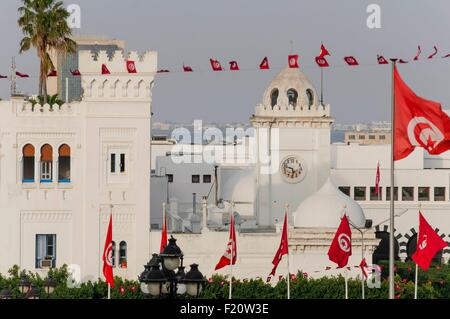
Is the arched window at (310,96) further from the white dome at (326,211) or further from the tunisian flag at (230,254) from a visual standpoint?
the tunisian flag at (230,254)

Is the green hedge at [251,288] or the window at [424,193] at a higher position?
the window at [424,193]

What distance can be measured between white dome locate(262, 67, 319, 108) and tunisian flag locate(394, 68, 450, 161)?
3495 centimetres

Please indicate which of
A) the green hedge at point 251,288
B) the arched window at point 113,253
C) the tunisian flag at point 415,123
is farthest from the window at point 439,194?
the tunisian flag at point 415,123

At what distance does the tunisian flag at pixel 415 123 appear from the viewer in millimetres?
40500

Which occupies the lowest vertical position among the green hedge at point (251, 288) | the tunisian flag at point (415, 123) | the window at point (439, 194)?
the green hedge at point (251, 288)

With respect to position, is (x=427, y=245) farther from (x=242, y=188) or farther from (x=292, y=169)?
(x=242, y=188)

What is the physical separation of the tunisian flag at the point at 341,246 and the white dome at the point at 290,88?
1781 cm

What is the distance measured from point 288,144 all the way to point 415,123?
34.5 meters

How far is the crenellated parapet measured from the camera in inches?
2574

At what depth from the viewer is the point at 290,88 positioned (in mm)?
77188

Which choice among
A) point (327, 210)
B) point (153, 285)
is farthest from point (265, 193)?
point (153, 285)

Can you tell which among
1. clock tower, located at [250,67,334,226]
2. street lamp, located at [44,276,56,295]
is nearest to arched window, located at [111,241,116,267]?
street lamp, located at [44,276,56,295]

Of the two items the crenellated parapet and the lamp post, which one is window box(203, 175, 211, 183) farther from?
the lamp post

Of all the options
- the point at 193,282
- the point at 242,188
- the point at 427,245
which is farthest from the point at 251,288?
the point at 193,282
